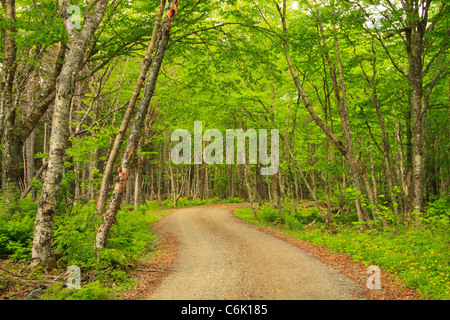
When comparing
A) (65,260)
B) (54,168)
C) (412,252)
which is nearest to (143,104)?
(54,168)

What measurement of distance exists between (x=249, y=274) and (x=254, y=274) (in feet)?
0.40

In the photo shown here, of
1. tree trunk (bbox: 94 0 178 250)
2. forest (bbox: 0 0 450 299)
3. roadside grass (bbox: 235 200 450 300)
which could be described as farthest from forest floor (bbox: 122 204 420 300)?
tree trunk (bbox: 94 0 178 250)

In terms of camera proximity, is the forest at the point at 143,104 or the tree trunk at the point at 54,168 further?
the forest at the point at 143,104

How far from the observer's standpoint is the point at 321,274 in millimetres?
6586

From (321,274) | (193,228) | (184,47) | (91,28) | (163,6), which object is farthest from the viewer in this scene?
(193,228)

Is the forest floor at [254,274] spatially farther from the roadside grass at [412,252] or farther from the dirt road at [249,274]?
the roadside grass at [412,252]

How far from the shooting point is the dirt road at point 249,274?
5.29m

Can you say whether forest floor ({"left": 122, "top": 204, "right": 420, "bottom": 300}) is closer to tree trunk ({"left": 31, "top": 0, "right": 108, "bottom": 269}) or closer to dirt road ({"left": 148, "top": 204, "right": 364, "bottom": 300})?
dirt road ({"left": 148, "top": 204, "right": 364, "bottom": 300})

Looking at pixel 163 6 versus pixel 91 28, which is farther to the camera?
pixel 163 6

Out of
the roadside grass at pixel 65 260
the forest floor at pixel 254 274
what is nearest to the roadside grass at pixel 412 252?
the forest floor at pixel 254 274

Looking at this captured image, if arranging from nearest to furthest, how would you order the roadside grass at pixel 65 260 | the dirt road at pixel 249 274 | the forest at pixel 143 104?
1. the roadside grass at pixel 65 260
2. the dirt road at pixel 249 274
3. the forest at pixel 143 104

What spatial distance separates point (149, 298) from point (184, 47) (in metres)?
9.19
